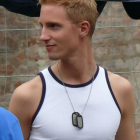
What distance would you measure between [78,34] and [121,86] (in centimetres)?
41

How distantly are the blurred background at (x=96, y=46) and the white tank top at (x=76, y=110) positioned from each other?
222 centimetres

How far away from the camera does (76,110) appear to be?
6.68 ft

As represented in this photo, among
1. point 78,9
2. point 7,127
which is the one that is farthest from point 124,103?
point 7,127

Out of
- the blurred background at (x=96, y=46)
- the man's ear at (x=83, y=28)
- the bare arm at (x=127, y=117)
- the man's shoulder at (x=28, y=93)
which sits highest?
the man's ear at (x=83, y=28)

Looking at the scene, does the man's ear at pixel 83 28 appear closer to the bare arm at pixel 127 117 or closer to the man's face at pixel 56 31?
the man's face at pixel 56 31

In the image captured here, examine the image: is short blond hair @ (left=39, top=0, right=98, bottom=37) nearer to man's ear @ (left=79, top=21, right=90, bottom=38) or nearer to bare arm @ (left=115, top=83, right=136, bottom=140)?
man's ear @ (left=79, top=21, right=90, bottom=38)

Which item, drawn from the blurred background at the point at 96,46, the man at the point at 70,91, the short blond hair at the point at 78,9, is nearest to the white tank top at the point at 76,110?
the man at the point at 70,91

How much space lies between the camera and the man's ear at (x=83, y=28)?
2.07m

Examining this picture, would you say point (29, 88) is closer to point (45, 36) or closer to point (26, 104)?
point (26, 104)

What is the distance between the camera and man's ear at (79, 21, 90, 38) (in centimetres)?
207

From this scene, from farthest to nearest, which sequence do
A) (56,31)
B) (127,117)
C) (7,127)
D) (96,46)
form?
(96,46) < (127,117) < (56,31) < (7,127)

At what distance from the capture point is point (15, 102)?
6.70 feet

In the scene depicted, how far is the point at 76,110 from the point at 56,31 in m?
0.45

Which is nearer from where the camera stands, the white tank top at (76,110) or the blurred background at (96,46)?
the white tank top at (76,110)
